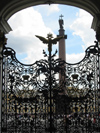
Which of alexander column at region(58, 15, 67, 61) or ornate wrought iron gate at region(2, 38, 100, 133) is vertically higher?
alexander column at region(58, 15, 67, 61)

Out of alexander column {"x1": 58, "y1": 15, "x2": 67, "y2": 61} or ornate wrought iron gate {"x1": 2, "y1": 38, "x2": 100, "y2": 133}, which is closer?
ornate wrought iron gate {"x1": 2, "y1": 38, "x2": 100, "y2": 133}

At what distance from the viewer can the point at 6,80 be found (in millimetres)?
7773

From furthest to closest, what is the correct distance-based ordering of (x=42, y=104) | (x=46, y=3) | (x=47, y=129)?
(x=46, y=3)
(x=42, y=104)
(x=47, y=129)

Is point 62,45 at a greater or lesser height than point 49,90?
greater

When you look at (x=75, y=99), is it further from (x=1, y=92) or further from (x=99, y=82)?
(x=1, y=92)

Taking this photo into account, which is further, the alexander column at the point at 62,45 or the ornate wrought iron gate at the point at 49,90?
the alexander column at the point at 62,45

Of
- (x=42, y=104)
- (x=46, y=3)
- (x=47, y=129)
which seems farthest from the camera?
(x=46, y=3)

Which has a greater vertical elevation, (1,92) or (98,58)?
(98,58)

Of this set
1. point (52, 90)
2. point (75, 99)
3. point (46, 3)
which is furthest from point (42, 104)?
point (46, 3)

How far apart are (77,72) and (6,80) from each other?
266 centimetres

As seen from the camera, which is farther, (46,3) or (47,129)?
(46,3)

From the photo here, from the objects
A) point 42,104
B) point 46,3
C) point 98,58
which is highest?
point 46,3

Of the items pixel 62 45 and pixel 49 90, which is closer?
pixel 49 90

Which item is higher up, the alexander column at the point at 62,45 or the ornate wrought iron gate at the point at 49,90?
the alexander column at the point at 62,45
